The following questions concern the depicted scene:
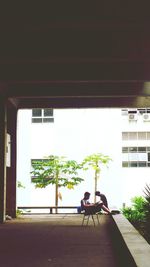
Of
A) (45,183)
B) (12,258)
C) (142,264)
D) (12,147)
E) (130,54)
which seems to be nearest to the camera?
(142,264)

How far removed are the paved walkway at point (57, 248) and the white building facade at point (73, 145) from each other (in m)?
14.5

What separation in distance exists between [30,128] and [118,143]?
554cm

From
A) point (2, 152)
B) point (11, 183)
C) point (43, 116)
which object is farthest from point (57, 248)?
point (43, 116)

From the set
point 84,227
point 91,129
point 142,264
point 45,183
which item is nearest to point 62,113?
point 91,129

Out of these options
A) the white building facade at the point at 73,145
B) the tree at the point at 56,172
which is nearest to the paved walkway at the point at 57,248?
the tree at the point at 56,172

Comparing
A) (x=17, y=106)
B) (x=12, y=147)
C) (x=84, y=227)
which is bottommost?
(x=84, y=227)

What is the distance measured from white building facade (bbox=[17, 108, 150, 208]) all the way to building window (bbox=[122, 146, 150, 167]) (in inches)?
49.8

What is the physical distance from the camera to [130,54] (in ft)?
32.0

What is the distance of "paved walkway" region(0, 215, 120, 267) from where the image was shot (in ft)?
21.0

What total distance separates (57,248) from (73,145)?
1822cm

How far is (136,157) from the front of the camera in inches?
1101

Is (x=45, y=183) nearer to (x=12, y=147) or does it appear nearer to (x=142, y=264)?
(x=12, y=147)

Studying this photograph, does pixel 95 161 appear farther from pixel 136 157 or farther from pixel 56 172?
pixel 136 157

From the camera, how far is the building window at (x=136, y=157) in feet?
91.7
